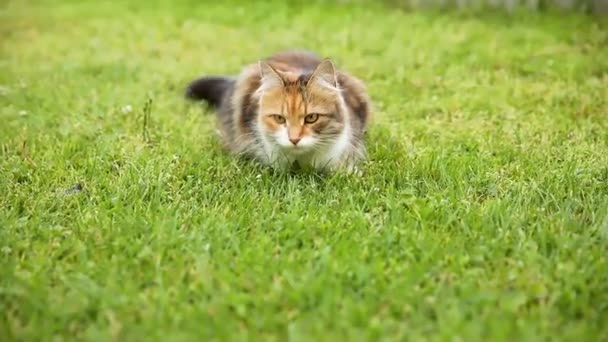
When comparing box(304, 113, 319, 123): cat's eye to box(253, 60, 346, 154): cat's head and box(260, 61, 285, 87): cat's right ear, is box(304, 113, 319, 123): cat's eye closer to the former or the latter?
box(253, 60, 346, 154): cat's head

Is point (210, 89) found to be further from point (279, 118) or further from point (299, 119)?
point (299, 119)

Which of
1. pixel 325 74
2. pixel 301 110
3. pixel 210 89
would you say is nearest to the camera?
pixel 301 110

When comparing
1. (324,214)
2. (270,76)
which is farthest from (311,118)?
(324,214)

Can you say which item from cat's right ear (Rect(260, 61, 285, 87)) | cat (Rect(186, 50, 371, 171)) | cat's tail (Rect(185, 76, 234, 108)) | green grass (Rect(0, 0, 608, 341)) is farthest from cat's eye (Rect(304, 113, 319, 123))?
cat's tail (Rect(185, 76, 234, 108))

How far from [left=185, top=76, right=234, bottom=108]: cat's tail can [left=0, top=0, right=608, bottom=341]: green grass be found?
117mm

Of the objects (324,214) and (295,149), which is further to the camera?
(295,149)

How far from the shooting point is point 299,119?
11.3 ft

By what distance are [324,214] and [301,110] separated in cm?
63

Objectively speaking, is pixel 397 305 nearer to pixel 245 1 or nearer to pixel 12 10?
pixel 245 1

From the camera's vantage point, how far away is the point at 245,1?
29.4ft

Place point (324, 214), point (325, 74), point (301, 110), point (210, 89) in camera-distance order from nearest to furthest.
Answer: point (324, 214), point (301, 110), point (325, 74), point (210, 89)

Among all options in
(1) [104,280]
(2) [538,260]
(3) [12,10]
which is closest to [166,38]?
(3) [12,10]

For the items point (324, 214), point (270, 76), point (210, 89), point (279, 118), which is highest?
point (270, 76)

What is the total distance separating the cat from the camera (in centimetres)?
345
